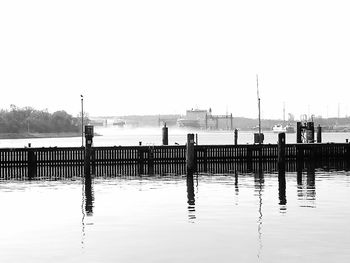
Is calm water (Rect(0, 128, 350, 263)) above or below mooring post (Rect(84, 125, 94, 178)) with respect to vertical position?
below

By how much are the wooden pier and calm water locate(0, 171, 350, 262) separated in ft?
45.1

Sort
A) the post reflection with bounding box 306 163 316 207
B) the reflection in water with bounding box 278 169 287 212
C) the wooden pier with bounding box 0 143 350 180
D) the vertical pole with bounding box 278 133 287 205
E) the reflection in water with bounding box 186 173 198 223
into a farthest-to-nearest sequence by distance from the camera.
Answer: the wooden pier with bounding box 0 143 350 180, the vertical pole with bounding box 278 133 287 205, the post reflection with bounding box 306 163 316 207, the reflection in water with bounding box 278 169 287 212, the reflection in water with bounding box 186 173 198 223

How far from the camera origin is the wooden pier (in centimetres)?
5075

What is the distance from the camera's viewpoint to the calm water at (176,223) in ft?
57.8

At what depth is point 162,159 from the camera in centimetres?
5488

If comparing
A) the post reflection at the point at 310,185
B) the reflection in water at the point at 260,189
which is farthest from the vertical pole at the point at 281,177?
the post reflection at the point at 310,185

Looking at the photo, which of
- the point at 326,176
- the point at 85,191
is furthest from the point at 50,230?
the point at 326,176

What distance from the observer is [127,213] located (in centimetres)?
2539

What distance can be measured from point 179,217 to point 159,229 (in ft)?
9.32

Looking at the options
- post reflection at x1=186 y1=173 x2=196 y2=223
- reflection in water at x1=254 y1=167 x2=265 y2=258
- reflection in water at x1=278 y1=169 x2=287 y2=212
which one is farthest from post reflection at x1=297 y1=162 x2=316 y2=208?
post reflection at x1=186 y1=173 x2=196 y2=223

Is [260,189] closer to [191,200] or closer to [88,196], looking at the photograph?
[191,200]

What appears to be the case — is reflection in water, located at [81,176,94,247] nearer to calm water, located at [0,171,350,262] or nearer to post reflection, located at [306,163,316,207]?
calm water, located at [0,171,350,262]

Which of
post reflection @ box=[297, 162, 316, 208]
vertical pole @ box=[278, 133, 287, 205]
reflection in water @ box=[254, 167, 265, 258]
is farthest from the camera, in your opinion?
vertical pole @ box=[278, 133, 287, 205]

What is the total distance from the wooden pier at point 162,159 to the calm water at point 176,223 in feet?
45.1
